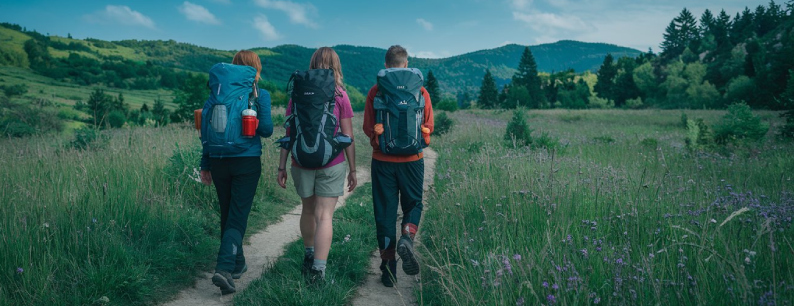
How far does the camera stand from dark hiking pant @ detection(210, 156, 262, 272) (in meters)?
3.84

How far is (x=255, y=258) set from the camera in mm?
5059

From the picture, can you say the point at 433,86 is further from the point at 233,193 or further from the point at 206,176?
the point at 233,193

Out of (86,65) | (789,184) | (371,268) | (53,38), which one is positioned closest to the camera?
(371,268)

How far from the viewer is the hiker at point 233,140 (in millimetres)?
3648

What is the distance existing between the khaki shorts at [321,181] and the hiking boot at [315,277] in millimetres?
657

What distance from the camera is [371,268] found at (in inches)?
181

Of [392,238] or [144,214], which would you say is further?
[144,214]

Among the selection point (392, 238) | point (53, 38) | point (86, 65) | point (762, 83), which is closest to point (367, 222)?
point (392, 238)

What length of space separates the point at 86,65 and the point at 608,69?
119969mm

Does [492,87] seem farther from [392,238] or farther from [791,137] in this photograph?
[392,238]

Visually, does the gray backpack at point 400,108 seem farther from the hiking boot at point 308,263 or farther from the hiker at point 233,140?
the hiking boot at point 308,263

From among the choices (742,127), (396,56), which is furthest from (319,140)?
(742,127)

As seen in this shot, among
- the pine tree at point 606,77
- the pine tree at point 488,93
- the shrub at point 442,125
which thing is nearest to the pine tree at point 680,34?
the pine tree at point 606,77

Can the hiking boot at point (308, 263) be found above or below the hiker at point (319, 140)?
below
